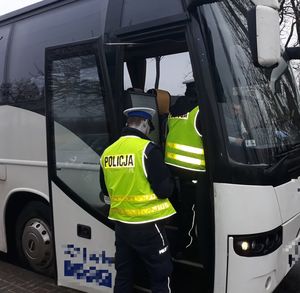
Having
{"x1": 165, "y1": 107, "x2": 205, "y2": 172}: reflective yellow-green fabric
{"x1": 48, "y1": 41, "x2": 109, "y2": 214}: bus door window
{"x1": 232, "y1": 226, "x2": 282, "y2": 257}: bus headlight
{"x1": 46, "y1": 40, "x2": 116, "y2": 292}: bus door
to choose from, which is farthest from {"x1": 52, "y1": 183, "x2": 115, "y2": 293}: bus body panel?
{"x1": 232, "y1": 226, "x2": 282, "y2": 257}: bus headlight

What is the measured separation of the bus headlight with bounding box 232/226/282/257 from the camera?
9.99 feet

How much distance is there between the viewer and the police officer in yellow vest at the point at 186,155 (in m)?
3.38

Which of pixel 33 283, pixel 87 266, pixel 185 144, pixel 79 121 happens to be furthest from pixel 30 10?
pixel 33 283

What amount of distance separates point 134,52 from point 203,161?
1.35 meters

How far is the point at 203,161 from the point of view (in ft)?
10.8

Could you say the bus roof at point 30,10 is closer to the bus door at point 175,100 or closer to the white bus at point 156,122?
the white bus at point 156,122

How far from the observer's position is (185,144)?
346cm

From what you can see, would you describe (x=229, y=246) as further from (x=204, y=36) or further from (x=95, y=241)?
(x=204, y=36)

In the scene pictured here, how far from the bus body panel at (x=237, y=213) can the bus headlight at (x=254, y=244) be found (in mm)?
39

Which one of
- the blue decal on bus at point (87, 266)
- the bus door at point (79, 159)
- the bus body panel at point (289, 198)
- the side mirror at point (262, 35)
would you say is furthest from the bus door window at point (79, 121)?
the bus body panel at point (289, 198)

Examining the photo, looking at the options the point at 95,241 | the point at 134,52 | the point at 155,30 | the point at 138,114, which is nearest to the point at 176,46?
the point at 134,52

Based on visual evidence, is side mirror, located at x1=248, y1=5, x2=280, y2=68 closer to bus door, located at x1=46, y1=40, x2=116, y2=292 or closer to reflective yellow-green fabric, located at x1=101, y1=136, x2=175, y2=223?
reflective yellow-green fabric, located at x1=101, y1=136, x2=175, y2=223

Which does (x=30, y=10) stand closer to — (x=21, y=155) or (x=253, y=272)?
(x=21, y=155)

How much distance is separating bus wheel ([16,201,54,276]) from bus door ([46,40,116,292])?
40 centimetres
